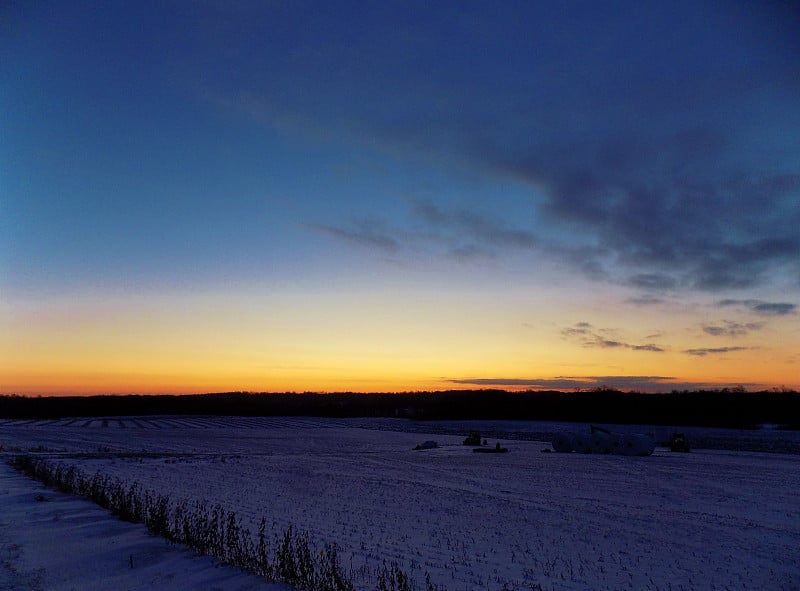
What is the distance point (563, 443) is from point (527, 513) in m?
28.6

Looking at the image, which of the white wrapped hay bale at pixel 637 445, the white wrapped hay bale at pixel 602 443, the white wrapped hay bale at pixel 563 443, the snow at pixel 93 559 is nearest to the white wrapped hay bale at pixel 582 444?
the white wrapped hay bale at pixel 602 443

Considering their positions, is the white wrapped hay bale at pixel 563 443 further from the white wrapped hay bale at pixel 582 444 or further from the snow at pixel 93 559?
the snow at pixel 93 559

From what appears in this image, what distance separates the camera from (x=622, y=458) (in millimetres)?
38719

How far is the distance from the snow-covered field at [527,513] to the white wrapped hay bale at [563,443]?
349 inches

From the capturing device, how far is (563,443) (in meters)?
43.9

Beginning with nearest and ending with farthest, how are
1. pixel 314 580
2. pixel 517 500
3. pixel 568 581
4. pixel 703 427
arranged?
pixel 314 580
pixel 568 581
pixel 517 500
pixel 703 427

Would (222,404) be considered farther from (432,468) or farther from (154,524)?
(154,524)

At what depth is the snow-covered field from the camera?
10.7 m

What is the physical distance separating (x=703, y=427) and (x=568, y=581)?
248ft

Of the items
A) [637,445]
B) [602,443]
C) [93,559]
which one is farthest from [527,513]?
[602,443]

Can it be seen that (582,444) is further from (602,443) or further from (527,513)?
(527,513)

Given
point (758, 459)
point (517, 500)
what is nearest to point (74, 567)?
point (517, 500)

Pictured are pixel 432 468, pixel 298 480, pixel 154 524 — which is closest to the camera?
pixel 154 524

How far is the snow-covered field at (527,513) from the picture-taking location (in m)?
10.7
